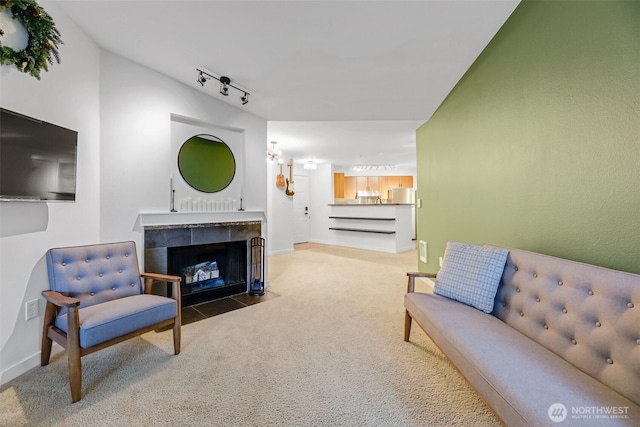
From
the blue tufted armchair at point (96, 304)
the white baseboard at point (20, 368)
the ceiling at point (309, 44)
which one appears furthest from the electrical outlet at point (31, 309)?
the ceiling at point (309, 44)

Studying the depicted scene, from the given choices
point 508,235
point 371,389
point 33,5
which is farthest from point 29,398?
point 508,235

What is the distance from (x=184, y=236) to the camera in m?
2.74

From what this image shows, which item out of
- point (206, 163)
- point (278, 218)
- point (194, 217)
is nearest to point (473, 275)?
point (194, 217)

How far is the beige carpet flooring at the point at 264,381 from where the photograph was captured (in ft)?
4.39

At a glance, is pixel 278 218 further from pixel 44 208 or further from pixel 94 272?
pixel 44 208

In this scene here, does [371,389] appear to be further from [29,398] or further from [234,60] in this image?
[234,60]

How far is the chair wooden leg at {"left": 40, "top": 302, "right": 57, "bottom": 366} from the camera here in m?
1.66

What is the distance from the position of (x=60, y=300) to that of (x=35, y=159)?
0.90 meters

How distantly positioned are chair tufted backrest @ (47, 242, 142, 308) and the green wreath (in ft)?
3.79

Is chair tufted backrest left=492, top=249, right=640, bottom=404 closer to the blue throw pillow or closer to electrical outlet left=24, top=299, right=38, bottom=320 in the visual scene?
the blue throw pillow

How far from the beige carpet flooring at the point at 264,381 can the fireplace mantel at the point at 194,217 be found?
1017 mm

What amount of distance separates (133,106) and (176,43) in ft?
2.47

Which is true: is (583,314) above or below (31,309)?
above

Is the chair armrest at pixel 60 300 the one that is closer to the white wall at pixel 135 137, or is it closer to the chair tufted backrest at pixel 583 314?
the white wall at pixel 135 137
